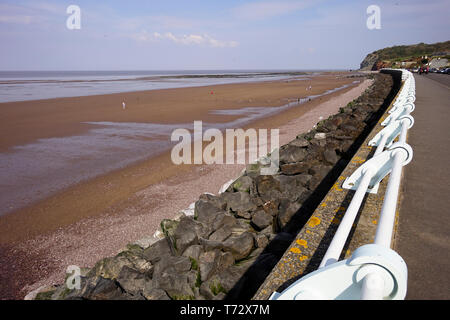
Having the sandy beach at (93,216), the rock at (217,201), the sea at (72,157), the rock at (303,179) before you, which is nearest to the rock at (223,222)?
the rock at (217,201)

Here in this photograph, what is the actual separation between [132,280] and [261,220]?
6.31 ft

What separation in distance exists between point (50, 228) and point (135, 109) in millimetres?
15701

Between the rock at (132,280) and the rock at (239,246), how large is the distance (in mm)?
1033

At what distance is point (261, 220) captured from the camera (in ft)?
13.7

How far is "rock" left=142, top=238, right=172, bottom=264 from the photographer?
3689mm

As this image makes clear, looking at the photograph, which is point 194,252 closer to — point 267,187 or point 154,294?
point 154,294

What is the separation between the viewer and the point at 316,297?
48.1 inches

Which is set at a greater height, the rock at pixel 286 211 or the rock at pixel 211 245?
the rock at pixel 286 211

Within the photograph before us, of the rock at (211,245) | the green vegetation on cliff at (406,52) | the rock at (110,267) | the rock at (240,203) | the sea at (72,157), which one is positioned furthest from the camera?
the green vegetation on cliff at (406,52)

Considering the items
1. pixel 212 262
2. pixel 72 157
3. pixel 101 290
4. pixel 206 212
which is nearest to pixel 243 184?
pixel 206 212

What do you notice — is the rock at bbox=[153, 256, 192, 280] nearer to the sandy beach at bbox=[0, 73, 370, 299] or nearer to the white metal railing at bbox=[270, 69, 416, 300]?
A: the sandy beach at bbox=[0, 73, 370, 299]

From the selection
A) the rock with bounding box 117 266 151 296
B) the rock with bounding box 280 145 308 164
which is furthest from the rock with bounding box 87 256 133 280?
the rock with bounding box 280 145 308 164

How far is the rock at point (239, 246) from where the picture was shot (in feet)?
11.7

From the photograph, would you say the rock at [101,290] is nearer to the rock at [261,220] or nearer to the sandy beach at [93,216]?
the sandy beach at [93,216]
